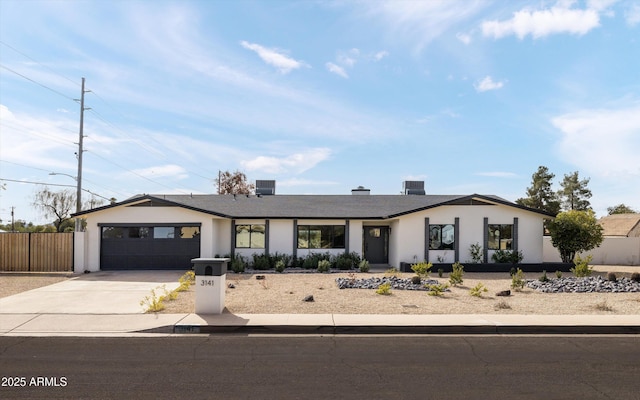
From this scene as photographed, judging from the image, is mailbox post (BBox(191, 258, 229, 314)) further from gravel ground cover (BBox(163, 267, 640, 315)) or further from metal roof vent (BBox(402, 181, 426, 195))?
metal roof vent (BBox(402, 181, 426, 195))

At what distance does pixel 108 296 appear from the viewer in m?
15.2

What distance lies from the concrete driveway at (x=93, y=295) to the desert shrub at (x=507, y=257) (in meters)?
15.8

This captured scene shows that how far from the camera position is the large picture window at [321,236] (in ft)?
85.1

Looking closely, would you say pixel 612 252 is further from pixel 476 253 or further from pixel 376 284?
Result: pixel 376 284

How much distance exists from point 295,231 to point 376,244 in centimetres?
527

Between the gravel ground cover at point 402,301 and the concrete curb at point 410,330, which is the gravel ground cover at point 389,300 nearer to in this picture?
the gravel ground cover at point 402,301

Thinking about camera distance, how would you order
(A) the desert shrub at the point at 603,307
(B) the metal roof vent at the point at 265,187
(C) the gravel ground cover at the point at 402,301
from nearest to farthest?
1. (C) the gravel ground cover at the point at 402,301
2. (A) the desert shrub at the point at 603,307
3. (B) the metal roof vent at the point at 265,187

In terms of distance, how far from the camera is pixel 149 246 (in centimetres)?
2370

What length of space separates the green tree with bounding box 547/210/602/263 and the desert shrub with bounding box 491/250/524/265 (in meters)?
2.31

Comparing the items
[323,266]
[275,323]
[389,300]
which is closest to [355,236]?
[323,266]

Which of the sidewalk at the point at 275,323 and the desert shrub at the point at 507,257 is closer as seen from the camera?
the sidewalk at the point at 275,323

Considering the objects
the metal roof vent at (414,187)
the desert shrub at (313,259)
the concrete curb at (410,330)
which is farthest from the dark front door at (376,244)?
the concrete curb at (410,330)
